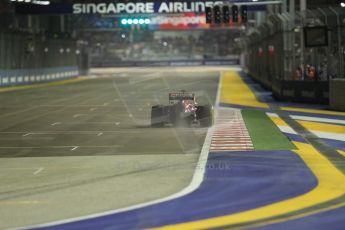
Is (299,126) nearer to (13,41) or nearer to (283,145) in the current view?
(283,145)

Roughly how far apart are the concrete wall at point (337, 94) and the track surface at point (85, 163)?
7.70 metres

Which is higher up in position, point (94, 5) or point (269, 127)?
point (94, 5)

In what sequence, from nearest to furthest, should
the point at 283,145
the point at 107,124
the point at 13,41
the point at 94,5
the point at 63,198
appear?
1. the point at 63,198
2. the point at 283,145
3. the point at 107,124
4. the point at 94,5
5. the point at 13,41

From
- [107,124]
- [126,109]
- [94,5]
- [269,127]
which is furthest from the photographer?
[94,5]

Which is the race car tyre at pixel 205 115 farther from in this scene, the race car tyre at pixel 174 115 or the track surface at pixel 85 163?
the track surface at pixel 85 163

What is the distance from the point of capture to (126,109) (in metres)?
27.7

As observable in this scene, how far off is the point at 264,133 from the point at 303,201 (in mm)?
8655

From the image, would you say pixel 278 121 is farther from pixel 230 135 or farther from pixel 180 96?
pixel 230 135

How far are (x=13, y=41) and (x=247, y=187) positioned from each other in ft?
158

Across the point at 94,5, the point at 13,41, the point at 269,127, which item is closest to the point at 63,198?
the point at 269,127

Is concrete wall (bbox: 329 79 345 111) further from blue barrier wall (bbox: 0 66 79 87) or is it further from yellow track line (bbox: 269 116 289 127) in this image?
blue barrier wall (bbox: 0 66 79 87)

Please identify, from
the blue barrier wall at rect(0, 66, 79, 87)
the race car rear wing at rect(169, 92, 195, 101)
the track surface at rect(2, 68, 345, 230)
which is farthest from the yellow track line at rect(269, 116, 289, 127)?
the blue barrier wall at rect(0, 66, 79, 87)

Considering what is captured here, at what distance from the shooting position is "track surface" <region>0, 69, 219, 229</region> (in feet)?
31.0

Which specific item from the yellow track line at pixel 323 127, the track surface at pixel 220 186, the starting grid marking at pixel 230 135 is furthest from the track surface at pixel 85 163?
the yellow track line at pixel 323 127
